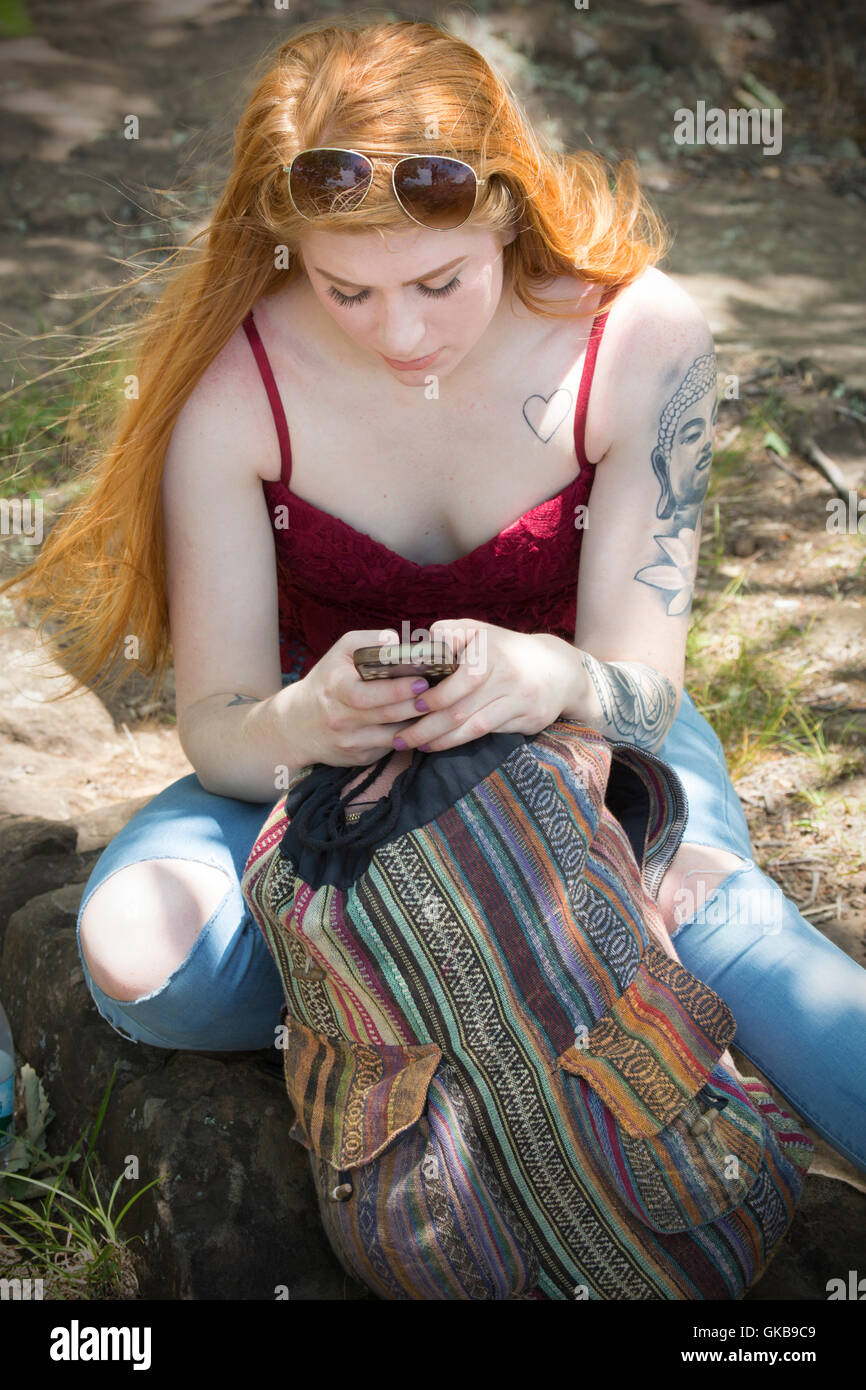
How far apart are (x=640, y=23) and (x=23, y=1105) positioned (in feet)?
20.7

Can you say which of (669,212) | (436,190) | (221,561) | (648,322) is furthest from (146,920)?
(669,212)

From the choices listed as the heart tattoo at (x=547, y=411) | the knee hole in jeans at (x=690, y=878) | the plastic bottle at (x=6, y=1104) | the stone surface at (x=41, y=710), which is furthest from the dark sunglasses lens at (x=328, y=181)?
the stone surface at (x=41, y=710)

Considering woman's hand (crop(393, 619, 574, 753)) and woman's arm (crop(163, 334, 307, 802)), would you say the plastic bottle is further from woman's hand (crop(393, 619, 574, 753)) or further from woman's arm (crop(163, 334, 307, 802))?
woman's hand (crop(393, 619, 574, 753))

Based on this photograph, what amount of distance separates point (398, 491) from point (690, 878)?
2.35 feet

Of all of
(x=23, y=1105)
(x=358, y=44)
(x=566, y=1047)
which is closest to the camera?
(x=566, y=1047)

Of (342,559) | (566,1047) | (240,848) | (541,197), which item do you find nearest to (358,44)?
(541,197)

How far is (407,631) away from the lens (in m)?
1.78

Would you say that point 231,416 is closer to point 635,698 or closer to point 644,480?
point 644,480

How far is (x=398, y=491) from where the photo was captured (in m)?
1.96

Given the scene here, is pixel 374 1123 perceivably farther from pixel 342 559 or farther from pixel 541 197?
pixel 541 197

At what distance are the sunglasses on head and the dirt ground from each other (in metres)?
0.38

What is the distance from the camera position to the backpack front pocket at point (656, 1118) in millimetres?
1432

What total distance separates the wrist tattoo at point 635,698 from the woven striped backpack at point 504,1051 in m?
0.21

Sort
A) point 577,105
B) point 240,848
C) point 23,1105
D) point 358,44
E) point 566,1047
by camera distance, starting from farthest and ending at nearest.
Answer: point 577,105, point 23,1105, point 240,848, point 358,44, point 566,1047
